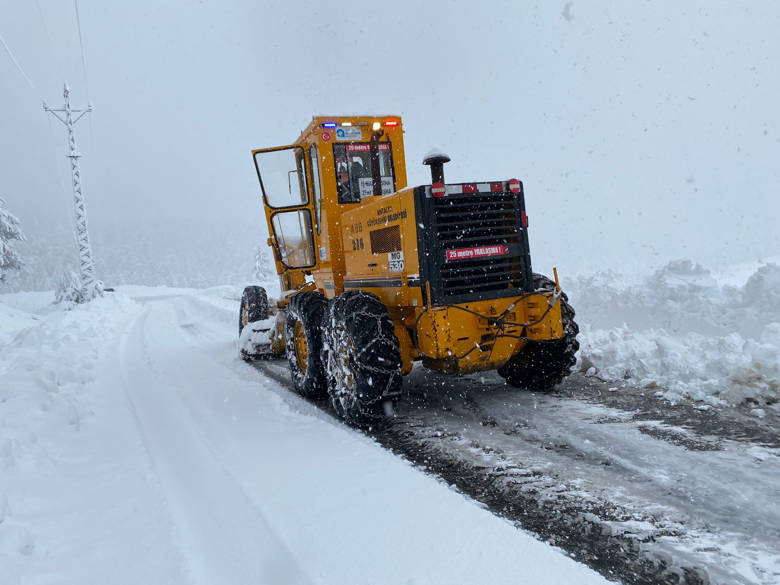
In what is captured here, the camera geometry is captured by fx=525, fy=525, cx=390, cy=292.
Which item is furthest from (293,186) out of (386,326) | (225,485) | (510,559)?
(510,559)

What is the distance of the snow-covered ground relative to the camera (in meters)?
2.65

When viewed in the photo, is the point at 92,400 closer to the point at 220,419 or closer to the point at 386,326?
the point at 220,419

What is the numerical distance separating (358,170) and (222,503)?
441 centimetres

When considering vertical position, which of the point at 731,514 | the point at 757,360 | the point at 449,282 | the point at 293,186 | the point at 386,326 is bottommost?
the point at 731,514

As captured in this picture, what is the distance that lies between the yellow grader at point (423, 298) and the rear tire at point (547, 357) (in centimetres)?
1

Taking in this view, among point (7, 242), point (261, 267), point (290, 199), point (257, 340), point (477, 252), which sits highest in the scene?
point (7, 242)

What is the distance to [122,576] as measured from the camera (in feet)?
A: 8.78

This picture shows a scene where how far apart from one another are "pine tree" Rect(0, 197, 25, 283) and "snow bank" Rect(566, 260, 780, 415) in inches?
1250

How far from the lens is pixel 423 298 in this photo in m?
4.76

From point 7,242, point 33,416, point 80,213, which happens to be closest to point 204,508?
point 33,416

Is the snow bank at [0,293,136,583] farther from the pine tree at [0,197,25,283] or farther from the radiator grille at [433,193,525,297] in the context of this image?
the pine tree at [0,197,25,283]

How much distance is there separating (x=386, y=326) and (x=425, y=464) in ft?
4.45

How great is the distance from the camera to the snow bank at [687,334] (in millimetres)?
4871

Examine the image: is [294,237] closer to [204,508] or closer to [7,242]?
[204,508]
